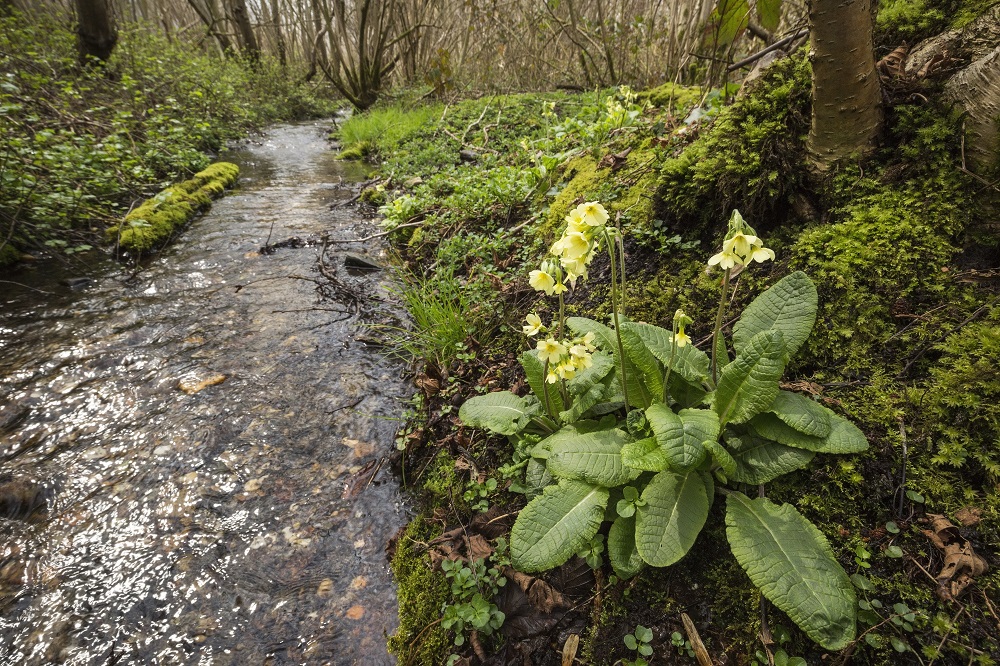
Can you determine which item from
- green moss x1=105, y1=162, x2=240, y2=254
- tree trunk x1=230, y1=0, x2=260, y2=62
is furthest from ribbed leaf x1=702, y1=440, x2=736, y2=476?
tree trunk x1=230, y1=0, x2=260, y2=62

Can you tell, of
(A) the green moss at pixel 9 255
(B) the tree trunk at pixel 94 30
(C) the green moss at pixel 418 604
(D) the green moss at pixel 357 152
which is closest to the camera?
(C) the green moss at pixel 418 604

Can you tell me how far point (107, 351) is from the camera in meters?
3.17

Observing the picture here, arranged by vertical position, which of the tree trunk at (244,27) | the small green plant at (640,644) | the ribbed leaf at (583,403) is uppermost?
the tree trunk at (244,27)

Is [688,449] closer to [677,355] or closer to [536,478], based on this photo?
[677,355]

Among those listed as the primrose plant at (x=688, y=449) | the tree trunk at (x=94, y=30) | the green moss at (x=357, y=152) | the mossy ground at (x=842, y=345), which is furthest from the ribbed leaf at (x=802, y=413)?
the tree trunk at (x=94, y=30)

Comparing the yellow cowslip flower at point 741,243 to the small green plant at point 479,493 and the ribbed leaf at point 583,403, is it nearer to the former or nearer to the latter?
the ribbed leaf at point 583,403

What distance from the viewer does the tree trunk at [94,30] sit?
725 cm

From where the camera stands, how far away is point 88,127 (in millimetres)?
5672

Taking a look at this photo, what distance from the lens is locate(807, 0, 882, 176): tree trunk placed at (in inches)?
70.7

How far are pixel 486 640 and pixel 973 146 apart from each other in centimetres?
258

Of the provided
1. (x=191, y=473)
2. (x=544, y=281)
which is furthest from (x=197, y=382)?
(x=544, y=281)

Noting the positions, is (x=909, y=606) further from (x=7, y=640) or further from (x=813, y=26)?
(x=7, y=640)

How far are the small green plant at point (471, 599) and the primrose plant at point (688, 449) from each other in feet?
0.94

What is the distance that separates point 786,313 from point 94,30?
34.4 ft
